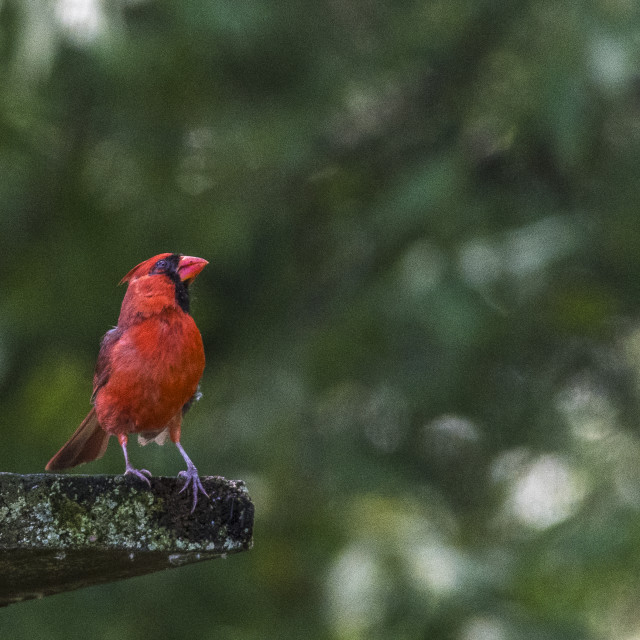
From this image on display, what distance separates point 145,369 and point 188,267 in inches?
17.6

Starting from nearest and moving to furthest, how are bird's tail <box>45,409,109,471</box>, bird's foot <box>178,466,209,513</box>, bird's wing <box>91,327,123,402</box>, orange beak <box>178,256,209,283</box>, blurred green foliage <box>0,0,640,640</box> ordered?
bird's foot <box>178,466,209,513</box>
bird's wing <box>91,327,123,402</box>
bird's tail <box>45,409,109,471</box>
orange beak <box>178,256,209,283</box>
blurred green foliage <box>0,0,640,640</box>

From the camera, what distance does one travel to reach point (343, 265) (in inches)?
247

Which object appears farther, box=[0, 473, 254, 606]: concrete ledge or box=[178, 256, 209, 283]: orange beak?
box=[178, 256, 209, 283]: orange beak

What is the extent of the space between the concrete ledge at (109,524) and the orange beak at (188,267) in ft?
3.10

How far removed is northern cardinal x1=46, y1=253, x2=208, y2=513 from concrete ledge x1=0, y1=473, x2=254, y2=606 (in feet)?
1.46

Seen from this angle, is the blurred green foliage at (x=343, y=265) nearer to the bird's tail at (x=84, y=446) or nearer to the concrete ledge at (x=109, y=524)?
the bird's tail at (x=84, y=446)

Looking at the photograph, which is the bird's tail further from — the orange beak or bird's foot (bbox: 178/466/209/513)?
bird's foot (bbox: 178/466/209/513)

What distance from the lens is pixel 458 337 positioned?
17.1 feet

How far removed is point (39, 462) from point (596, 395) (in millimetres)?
3210

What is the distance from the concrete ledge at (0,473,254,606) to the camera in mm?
1902

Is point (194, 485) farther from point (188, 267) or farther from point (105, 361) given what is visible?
point (188, 267)

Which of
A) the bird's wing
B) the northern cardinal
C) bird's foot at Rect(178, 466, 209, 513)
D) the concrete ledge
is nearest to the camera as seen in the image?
the concrete ledge

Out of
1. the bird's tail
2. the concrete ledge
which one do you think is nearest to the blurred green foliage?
the bird's tail

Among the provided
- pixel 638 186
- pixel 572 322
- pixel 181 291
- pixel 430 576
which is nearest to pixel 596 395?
pixel 572 322
